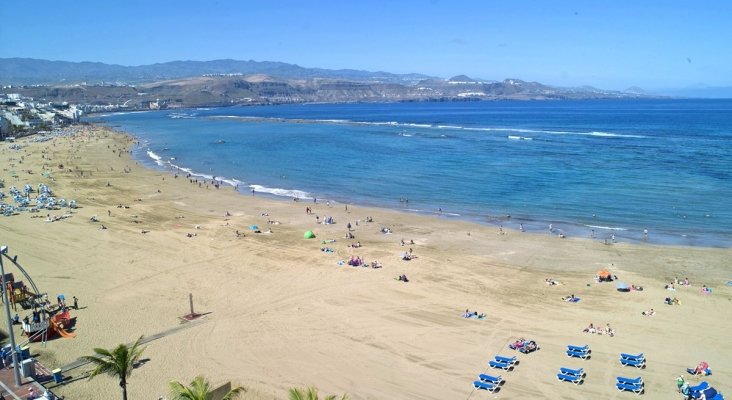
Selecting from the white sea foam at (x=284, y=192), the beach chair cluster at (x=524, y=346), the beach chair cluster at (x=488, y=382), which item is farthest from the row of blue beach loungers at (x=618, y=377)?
the white sea foam at (x=284, y=192)

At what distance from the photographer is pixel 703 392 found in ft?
53.1

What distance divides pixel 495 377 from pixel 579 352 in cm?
400

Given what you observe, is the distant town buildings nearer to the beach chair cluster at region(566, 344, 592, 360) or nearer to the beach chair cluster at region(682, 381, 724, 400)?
Result: the beach chair cluster at region(566, 344, 592, 360)

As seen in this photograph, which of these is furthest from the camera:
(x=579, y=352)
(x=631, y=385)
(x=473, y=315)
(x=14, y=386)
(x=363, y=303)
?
(x=363, y=303)

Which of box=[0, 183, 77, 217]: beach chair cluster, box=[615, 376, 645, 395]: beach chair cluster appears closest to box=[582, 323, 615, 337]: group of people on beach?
box=[615, 376, 645, 395]: beach chair cluster

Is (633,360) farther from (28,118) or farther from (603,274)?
(28,118)

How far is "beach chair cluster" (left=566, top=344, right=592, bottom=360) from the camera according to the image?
19.2 metres

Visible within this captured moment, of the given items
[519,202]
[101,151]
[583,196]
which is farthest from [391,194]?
[101,151]

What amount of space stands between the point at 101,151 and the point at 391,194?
188ft

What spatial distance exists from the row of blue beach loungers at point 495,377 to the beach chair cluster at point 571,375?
62.9 inches

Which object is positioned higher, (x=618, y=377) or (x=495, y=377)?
(x=495, y=377)

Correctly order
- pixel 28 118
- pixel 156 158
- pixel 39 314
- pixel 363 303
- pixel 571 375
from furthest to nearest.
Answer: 1. pixel 28 118
2. pixel 156 158
3. pixel 363 303
4. pixel 39 314
5. pixel 571 375

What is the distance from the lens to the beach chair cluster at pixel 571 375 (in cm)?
1764

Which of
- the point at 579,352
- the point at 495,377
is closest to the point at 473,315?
the point at 579,352
